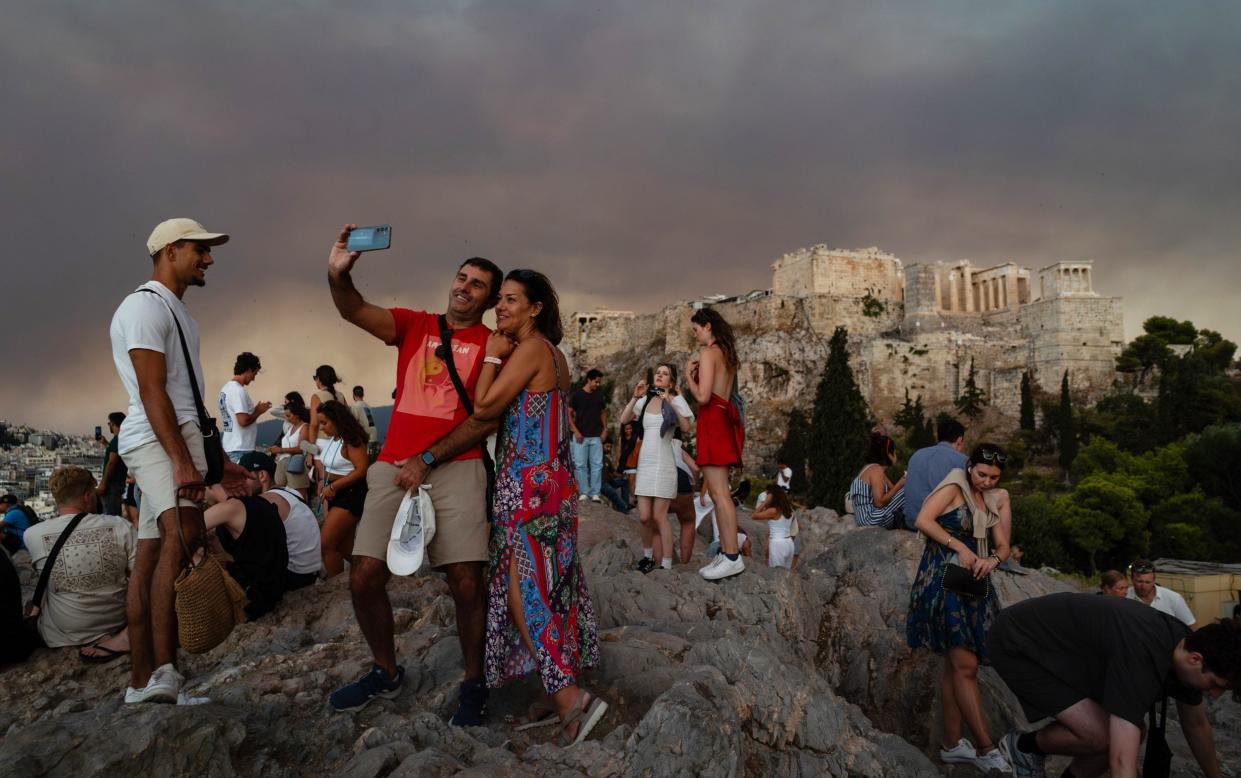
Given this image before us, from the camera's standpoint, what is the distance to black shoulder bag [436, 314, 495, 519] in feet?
12.0

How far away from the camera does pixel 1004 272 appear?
63969 mm

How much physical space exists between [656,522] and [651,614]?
3.99 feet

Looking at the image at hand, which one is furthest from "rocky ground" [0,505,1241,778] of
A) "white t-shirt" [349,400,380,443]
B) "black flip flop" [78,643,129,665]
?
"white t-shirt" [349,400,380,443]

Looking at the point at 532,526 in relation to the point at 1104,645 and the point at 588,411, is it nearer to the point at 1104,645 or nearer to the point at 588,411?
the point at 1104,645

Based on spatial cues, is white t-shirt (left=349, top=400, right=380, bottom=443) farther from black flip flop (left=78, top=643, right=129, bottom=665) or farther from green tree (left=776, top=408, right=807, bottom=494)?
green tree (left=776, top=408, right=807, bottom=494)

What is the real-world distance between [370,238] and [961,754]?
4.57 m

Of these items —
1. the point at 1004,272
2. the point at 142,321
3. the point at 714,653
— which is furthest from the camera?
the point at 1004,272

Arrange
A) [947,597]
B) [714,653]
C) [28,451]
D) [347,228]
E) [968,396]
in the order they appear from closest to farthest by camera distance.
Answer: [347,228]
[714,653]
[947,597]
[28,451]
[968,396]

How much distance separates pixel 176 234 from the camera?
3623 millimetres

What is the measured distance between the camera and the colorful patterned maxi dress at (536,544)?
11.3 feet

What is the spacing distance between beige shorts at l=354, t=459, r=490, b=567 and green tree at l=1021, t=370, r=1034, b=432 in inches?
1999

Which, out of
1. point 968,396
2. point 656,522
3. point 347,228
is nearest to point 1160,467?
point 968,396

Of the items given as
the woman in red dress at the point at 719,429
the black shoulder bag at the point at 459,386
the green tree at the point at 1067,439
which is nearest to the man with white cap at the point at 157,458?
the black shoulder bag at the point at 459,386

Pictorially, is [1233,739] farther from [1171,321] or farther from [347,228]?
[1171,321]
